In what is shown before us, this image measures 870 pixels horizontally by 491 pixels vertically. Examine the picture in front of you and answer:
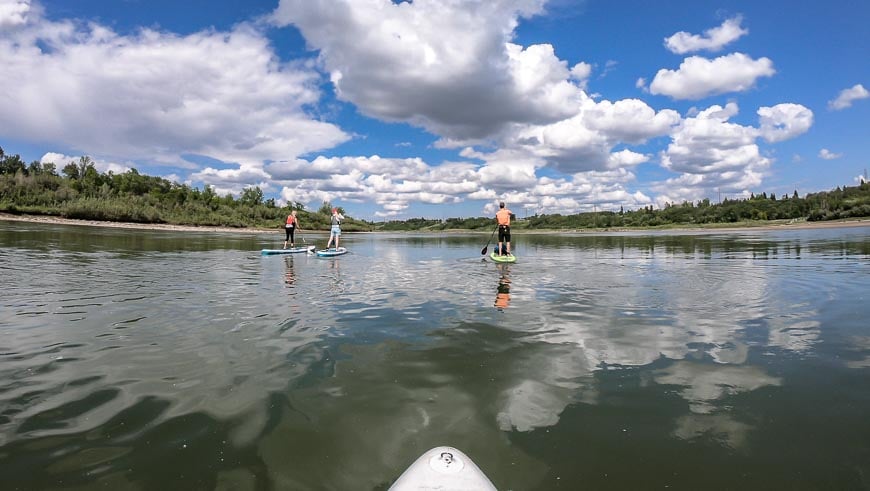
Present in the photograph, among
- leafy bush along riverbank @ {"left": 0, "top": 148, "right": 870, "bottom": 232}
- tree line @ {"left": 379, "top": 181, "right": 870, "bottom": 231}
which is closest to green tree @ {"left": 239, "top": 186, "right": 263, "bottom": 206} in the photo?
leafy bush along riverbank @ {"left": 0, "top": 148, "right": 870, "bottom": 232}

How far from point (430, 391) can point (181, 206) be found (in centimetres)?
11970

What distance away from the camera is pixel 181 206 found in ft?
343

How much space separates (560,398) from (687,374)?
7.19 ft

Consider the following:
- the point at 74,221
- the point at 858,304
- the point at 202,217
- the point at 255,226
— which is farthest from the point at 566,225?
the point at 858,304

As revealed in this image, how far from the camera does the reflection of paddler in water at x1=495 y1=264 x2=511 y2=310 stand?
36.4 ft

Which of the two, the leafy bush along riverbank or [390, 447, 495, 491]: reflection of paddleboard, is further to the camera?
the leafy bush along riverbank

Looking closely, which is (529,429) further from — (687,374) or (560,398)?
(687,374)

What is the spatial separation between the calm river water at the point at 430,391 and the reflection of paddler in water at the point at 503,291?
494mm

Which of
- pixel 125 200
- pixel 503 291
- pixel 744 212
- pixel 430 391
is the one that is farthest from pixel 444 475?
pixel 744 212

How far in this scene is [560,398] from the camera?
5.09 meters

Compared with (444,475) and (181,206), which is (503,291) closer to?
(444,475)

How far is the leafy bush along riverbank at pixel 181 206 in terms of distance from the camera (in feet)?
253

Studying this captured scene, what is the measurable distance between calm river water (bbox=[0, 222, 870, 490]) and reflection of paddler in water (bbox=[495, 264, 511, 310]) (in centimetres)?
49

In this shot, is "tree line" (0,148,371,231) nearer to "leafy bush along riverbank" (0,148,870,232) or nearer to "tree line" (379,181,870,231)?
"leafy bush along riverbank" (0,148,870,232)
